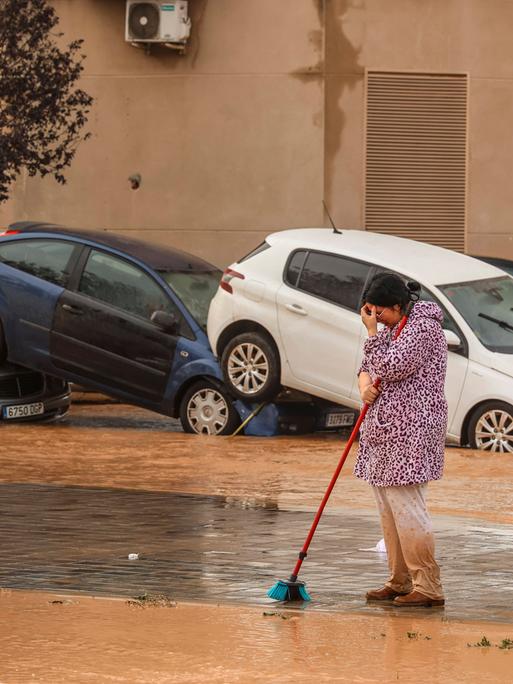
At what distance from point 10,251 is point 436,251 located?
4.31 m

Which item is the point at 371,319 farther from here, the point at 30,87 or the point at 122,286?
the point at 30,87

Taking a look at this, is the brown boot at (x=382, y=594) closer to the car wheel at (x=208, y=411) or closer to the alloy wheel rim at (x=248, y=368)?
the alloy wheel rim at (x=248, y=368)

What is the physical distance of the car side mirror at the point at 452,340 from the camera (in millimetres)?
15031

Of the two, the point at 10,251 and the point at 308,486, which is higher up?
the point at 10,251

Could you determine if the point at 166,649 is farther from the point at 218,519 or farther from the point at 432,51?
the point at 432,51

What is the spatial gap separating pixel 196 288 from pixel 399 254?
8.11 feet

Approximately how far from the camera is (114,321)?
1689cm

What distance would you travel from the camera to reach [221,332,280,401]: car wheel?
53.4 ft

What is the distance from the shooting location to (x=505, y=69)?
26.0 metres

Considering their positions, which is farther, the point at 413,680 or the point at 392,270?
the point at 392,270

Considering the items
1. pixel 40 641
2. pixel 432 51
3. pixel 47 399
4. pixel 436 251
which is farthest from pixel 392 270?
pixel 432 51

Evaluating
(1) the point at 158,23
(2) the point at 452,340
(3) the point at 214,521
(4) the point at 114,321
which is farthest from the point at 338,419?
(1) the point at 158,23

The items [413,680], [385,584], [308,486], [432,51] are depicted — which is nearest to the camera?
[413,680]

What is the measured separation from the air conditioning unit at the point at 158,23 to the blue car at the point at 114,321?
8987 mm
